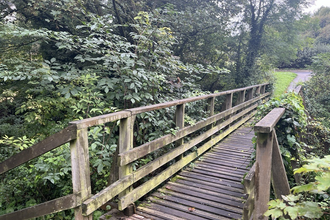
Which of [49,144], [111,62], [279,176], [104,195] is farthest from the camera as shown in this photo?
[111,62]

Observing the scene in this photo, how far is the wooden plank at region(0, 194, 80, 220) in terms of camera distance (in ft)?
6.65

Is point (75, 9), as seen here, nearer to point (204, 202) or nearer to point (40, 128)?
point (40, 128)

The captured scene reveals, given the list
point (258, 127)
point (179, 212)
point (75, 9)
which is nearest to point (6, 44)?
point (75, 9)

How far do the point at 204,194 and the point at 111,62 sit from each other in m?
2.72

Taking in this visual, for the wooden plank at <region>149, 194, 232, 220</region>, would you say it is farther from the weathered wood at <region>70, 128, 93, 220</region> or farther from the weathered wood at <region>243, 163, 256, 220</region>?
the weathered wood at <region>70, 128, 93, 220</region>

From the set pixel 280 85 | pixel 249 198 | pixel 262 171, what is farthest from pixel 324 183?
pixel 280 85

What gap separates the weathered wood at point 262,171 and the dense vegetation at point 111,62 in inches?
68.8

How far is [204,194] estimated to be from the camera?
3.34 metres

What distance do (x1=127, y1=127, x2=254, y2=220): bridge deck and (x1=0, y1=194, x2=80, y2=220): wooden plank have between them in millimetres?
982

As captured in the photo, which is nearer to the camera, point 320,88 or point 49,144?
A: point 49,144

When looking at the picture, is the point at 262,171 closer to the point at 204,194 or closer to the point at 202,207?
the point at 202,207

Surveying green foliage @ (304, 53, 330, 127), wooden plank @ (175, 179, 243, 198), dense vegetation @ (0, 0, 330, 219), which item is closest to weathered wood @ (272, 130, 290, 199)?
wooden plank @ (175, 179, 243, 198)

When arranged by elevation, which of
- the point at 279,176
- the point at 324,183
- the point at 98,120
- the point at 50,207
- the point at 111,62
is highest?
the point at 111,62

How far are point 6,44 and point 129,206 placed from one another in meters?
4.77
